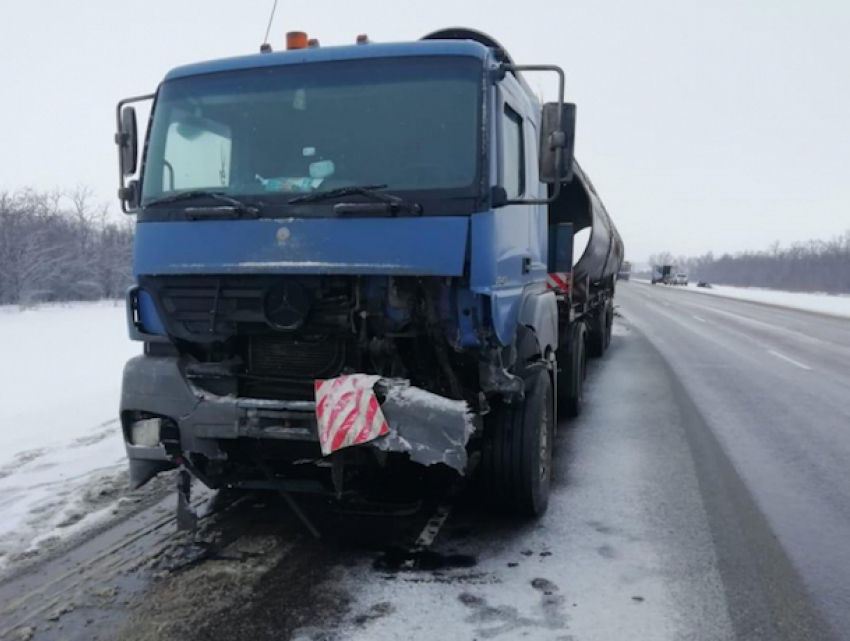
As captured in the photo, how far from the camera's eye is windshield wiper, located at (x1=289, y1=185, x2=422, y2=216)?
3680 millimetres

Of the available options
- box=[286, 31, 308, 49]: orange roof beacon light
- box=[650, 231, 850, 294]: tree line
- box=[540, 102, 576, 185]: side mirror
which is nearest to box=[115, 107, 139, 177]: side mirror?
box=[286, 31, 308, 49]: orange roof beacon light

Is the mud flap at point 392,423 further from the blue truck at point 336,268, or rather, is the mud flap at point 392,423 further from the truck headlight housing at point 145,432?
the truck headlight housing at point 145,432

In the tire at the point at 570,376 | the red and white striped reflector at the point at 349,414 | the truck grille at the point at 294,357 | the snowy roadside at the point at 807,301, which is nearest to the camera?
the red and white striped reflector at the point at 349,414

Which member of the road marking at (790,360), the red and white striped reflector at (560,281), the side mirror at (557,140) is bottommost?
the road marking at (790,360)

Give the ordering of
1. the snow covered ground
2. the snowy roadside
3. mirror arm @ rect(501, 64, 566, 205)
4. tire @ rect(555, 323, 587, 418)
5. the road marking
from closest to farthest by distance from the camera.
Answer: mirror arm @ rect(501, 64, 566, 205) → the snow covered ground → tire @ rect(555, 323, 587, 418) → the road marking → the snowy roadside

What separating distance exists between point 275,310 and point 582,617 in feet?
7.43

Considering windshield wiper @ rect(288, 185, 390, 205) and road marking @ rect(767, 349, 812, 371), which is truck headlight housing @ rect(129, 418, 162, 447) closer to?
windshield wiper @ rect(288, 185, 390, 205)

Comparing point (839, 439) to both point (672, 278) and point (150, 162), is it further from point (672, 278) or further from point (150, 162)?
point (672, 278)

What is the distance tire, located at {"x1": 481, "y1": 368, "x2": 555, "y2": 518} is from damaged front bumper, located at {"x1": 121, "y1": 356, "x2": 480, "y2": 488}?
1.35ft

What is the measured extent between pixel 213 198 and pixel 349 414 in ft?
5.00

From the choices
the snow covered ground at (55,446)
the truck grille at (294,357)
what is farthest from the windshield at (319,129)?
the snow covered ground at (55,446)

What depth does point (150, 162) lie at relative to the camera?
428 centimetres

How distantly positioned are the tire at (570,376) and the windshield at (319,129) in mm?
3895

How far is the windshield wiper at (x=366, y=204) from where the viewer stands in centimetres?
368
